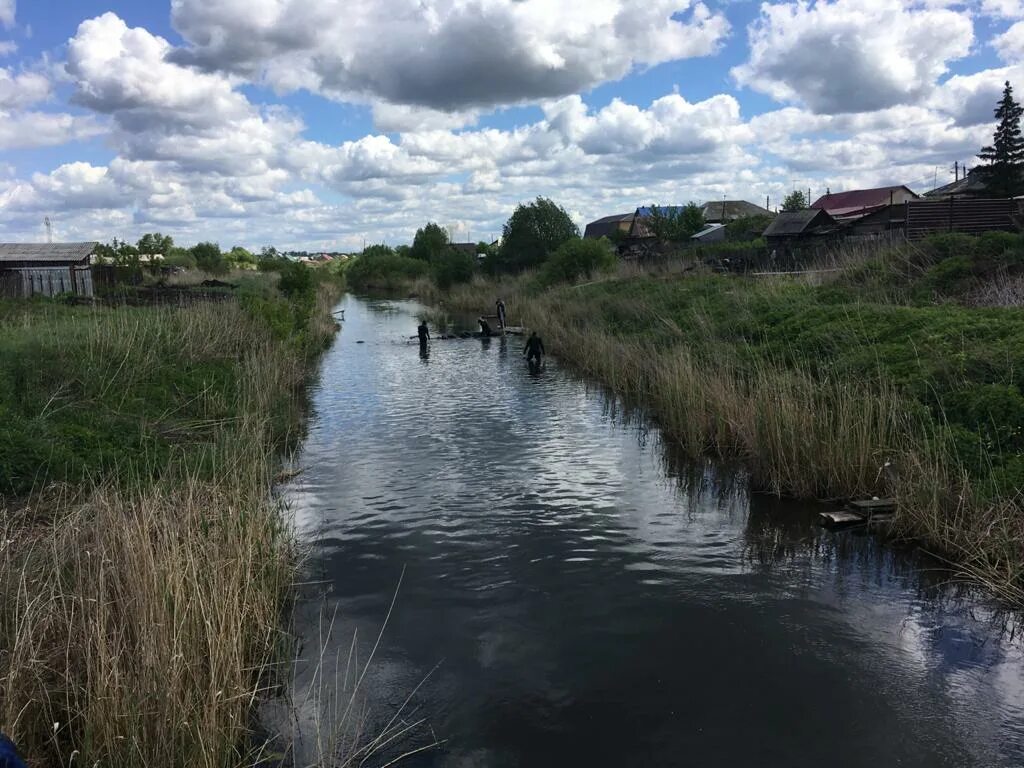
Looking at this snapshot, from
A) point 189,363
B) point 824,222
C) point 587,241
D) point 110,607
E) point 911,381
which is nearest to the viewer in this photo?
point 110,607

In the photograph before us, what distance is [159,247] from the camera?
7719 cm

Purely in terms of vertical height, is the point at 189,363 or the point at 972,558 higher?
the point at 189,363

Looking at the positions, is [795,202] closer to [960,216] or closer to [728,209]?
[728,209]

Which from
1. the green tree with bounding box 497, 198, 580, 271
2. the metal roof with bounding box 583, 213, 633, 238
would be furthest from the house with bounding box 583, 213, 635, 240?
the green tree with bounding box 497, 198, 580, 271

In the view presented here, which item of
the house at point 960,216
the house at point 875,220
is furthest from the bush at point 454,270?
the house at point 960,216

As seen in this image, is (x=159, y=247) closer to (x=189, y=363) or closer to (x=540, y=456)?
(x=189, y=363)

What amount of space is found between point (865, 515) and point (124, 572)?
8418 millimetres

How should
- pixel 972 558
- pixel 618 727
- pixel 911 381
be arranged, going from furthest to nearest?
1. pixel 911 381
2. pixel 972 558
3. pixel 618 727

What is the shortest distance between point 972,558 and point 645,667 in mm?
3764

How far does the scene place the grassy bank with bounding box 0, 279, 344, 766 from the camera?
179 inches

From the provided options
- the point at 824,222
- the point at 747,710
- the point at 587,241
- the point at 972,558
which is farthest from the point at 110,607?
the point at 824,222

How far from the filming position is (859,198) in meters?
72.3

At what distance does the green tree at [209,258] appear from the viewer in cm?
7100

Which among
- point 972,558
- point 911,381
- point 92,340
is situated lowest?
point 972,558
